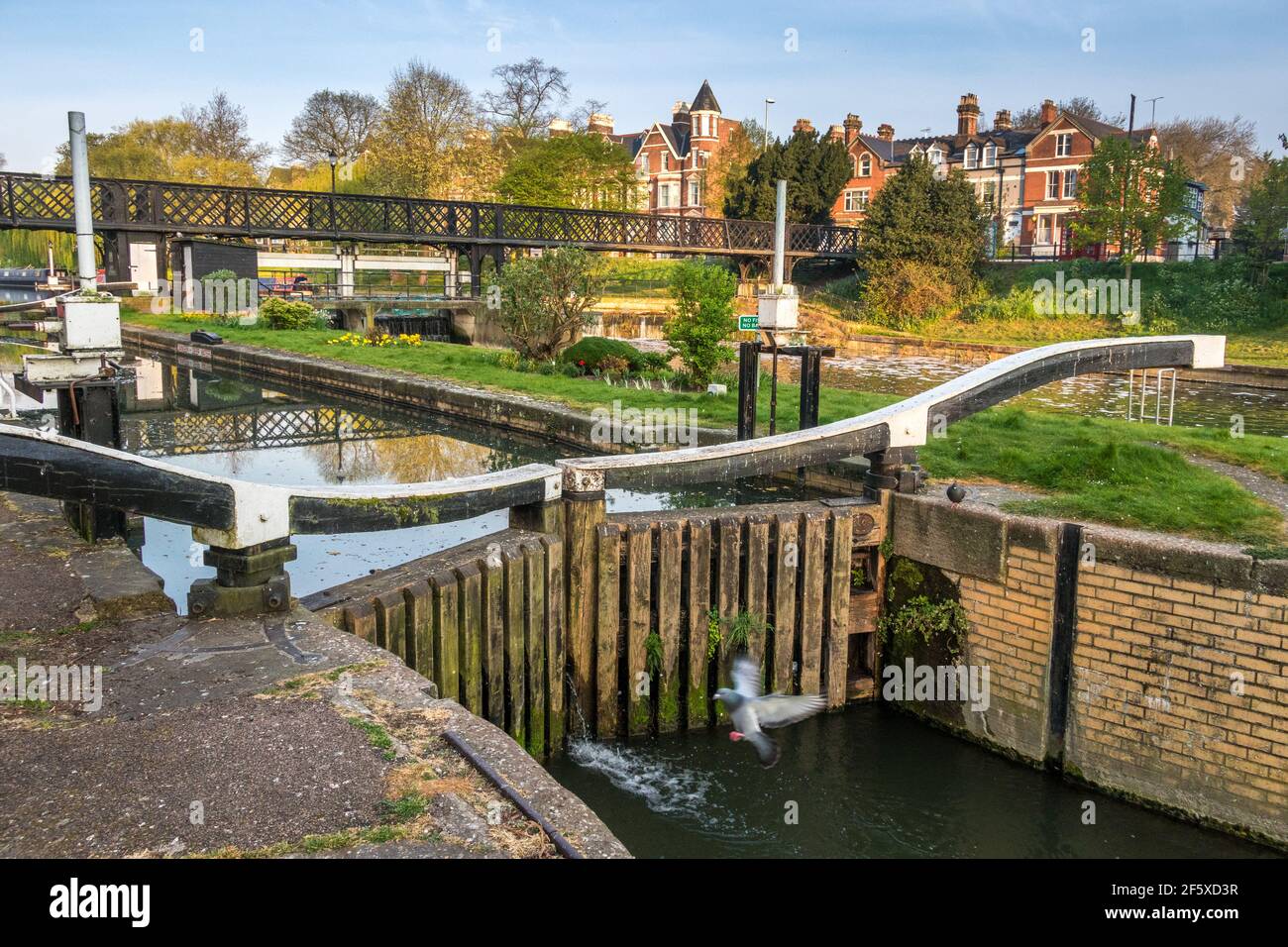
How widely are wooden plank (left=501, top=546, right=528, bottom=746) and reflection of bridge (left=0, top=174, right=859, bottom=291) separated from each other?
26.4 m

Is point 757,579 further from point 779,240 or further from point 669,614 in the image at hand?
point 779,240

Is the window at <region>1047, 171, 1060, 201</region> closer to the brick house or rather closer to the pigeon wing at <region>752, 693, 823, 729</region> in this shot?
the brick house

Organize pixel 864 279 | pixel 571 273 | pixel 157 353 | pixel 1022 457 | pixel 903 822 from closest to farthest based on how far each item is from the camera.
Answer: pixel 903 822, pixel 1022 457, pixel 571 273, pixel 157 353, pixel 864 279

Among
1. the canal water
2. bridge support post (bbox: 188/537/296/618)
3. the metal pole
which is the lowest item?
the canal water

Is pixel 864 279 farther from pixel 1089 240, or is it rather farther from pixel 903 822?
pixel 903 822

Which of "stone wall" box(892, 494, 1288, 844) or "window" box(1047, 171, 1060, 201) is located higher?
"window" box(1047, 171, 1060, 201)

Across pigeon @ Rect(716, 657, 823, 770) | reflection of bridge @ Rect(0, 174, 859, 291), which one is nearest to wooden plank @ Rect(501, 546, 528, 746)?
pigeon @ Rect(716, 657, 823, 770)

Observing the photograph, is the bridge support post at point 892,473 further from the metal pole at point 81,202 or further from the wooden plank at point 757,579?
the metal pole at point 81,202

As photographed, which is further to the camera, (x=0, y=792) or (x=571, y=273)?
(x=571, y=273)

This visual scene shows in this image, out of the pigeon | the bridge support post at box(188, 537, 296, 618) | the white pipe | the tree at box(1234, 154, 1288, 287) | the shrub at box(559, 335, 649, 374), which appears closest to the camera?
the pigeon

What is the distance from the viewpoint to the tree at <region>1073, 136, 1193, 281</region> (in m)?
38.4
